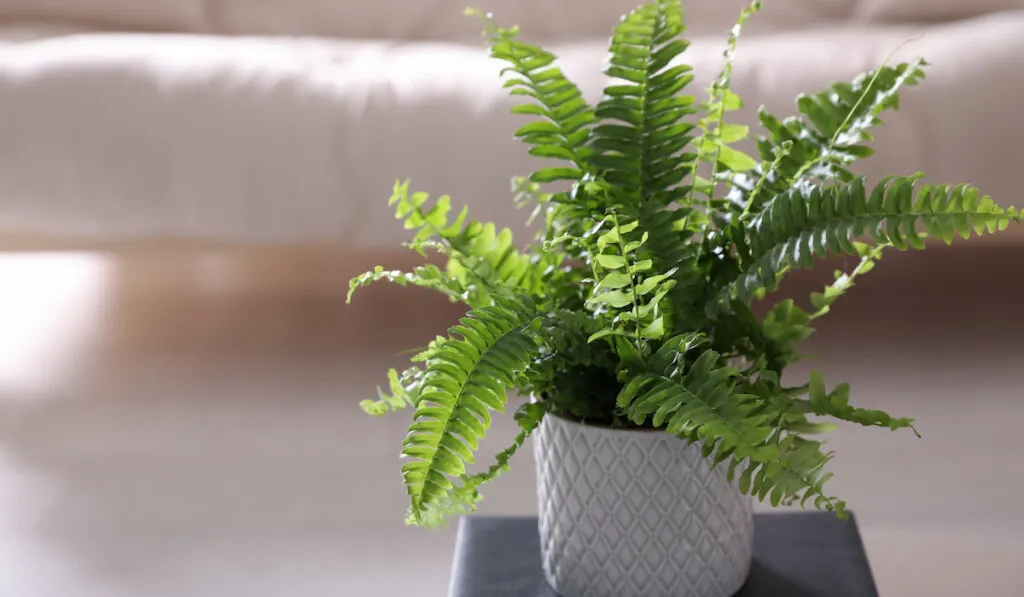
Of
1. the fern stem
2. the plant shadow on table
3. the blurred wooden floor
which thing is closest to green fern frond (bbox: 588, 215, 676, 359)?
the fern stem

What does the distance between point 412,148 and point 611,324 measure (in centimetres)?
68

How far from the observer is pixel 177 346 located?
1.72m

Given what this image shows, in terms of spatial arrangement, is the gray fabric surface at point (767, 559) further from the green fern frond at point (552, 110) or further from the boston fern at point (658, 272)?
the green fern frond at point (552, 110)

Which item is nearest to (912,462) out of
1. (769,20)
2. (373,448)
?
(373,448)

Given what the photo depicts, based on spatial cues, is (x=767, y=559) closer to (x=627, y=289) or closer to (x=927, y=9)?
(x=627, y=289)

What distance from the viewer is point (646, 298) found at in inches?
28.7

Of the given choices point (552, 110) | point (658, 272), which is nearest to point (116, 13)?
point (552, 110)

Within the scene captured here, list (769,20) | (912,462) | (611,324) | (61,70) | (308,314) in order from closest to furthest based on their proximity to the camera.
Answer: (611,324), (912,462), (61,70), (769,20), (308,314)

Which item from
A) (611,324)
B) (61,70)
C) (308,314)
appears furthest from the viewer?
(308,314)

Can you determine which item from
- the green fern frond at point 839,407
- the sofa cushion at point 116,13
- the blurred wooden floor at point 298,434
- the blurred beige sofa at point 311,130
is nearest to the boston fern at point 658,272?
the green fern frond at point 839,407

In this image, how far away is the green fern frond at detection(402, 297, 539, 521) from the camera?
0.62 metres

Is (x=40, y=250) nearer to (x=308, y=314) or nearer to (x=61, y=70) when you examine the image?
(x=61, y=70)

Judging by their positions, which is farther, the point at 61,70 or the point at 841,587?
the point at 61,70

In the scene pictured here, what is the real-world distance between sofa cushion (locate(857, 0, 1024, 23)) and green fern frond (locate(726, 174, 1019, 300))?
3.36 feet
